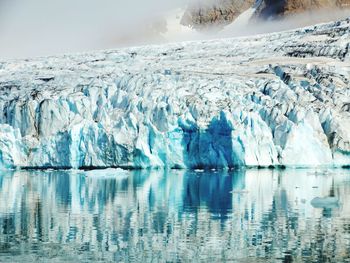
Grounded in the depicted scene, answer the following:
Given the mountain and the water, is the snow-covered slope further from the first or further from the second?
the mountain

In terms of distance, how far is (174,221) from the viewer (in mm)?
14297

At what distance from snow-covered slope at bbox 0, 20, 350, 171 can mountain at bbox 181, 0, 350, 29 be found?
35821mm

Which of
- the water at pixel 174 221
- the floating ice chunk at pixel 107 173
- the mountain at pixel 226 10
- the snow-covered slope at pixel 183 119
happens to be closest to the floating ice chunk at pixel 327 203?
the water at pixel 174 221

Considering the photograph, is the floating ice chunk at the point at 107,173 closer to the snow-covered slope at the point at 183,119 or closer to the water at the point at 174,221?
the snow-covered slope at the point at 183,119

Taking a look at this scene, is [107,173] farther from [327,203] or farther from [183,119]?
[327,203]

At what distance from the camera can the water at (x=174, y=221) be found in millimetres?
10969

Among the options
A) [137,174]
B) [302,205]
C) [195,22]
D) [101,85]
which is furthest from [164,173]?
[195,22]

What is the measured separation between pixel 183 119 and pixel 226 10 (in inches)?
2156

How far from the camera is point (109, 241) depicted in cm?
1195

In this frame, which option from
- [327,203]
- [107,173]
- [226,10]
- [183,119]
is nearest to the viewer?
[327,203]

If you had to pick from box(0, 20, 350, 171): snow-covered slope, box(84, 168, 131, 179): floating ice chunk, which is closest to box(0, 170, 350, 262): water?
box(84, 168, 131, 179): floating ice chunk

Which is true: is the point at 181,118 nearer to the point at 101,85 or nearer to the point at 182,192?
the point at 101,85

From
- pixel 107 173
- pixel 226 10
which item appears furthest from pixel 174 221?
pixel 226 10

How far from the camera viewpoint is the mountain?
234 feet
